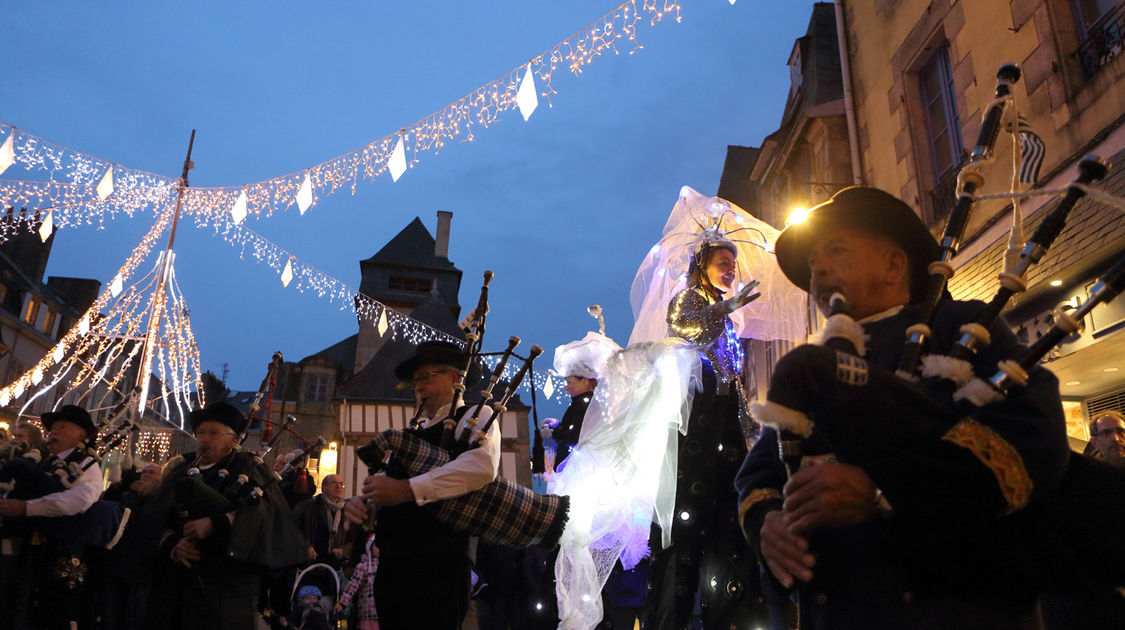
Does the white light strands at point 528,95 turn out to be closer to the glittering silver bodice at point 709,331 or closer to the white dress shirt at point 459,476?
the glittering silver bodice at point 709,331

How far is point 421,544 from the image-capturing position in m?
3.68

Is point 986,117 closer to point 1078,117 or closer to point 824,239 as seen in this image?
point 824,239

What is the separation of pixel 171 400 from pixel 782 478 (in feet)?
159

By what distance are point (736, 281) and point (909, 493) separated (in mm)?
3768

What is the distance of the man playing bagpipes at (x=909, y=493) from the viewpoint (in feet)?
5.03

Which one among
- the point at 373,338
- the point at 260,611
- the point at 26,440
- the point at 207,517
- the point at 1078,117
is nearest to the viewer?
the point at 207,517

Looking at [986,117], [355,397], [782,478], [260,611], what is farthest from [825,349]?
[355,397]

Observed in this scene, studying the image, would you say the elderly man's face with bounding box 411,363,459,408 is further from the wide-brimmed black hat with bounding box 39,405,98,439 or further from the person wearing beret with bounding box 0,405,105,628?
the wide-brimmed black hat with bounding box 39,405,98,439

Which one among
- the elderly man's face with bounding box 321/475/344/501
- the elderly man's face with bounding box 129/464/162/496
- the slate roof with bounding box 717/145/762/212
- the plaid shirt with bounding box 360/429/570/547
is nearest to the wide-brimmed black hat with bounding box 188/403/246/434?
the elderly man's face with bounding box 129/464/162/496

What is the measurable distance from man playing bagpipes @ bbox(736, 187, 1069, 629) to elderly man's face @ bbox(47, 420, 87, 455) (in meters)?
6.23

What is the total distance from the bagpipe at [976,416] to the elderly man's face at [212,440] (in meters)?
4.86

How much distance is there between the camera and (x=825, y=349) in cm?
160

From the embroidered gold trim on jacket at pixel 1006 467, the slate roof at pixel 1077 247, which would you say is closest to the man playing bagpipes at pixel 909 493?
the embroidered gold trim on jacket at pixel 1006 467

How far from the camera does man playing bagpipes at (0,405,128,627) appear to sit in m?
5.70
